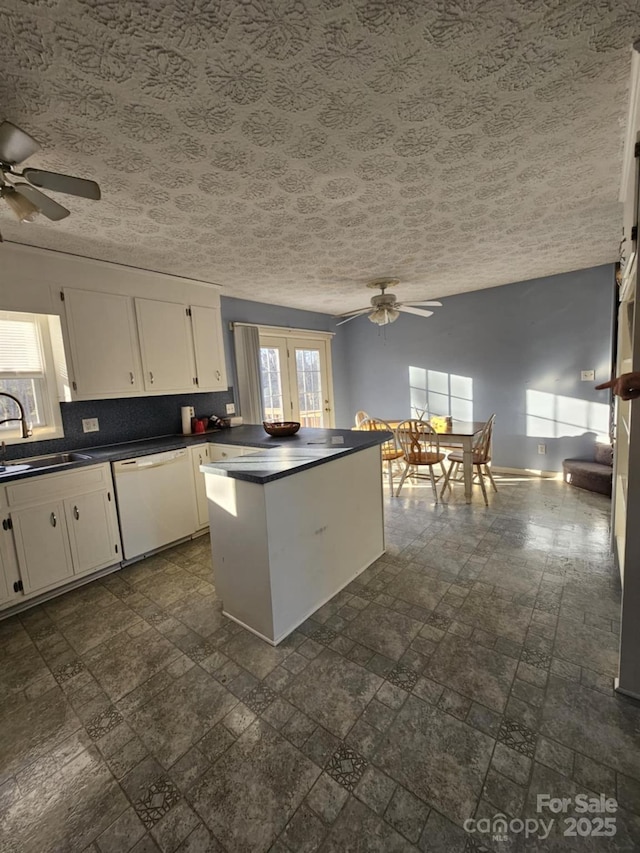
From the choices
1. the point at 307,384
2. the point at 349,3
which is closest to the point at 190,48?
the point at 349,3

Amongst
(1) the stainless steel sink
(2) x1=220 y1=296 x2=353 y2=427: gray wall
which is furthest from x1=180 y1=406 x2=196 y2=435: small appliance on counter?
(1) the stainless steel sink

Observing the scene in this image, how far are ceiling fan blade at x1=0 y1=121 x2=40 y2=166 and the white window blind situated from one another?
5.82 feet

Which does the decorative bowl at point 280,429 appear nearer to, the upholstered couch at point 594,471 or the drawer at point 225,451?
the drawer at point 225,451

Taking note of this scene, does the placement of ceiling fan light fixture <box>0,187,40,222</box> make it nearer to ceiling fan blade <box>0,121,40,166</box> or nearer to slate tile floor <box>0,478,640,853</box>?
ceiling fan blade <box>0,121,40,166</box>

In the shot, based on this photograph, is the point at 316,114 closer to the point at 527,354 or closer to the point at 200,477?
the point at 200,477

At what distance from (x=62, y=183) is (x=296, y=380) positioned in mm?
3877

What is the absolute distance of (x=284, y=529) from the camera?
1.95 metres

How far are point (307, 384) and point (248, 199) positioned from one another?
136 inches

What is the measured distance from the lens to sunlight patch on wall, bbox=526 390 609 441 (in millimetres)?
4227

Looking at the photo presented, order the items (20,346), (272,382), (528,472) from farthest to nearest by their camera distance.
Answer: (272,382) < (528,472) < (20,346)

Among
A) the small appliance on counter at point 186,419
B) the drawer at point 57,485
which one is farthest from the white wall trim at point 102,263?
the drawer at point 57,485

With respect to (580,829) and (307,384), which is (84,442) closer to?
(307,384)

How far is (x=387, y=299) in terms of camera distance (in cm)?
373

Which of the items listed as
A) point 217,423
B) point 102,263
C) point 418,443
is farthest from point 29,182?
point 418,443
